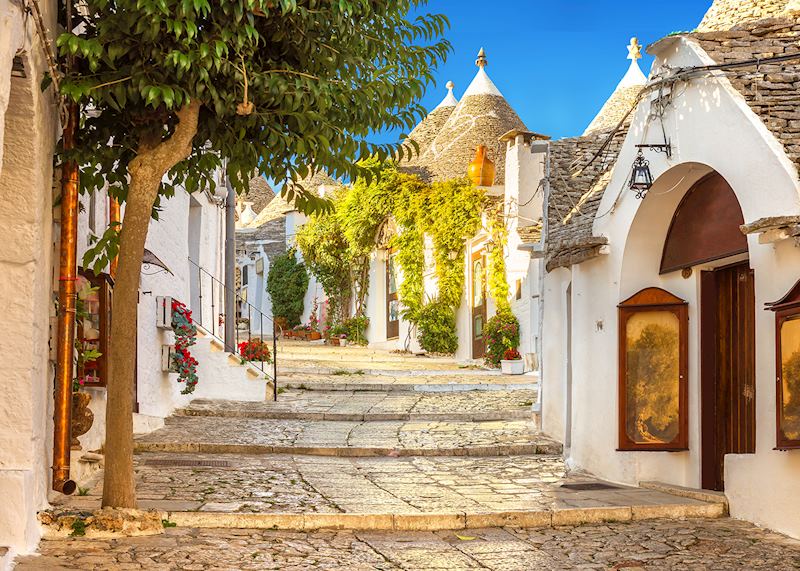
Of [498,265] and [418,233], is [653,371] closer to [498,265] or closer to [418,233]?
[498,265]

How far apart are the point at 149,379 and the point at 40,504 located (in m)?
6.36

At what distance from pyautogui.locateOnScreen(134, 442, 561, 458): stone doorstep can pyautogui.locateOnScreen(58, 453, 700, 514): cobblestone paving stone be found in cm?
29

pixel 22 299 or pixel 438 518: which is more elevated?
pixel 22 299

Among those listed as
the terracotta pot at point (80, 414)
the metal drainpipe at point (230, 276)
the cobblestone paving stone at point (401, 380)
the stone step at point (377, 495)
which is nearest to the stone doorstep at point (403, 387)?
the cobblestone paving stone at point (401, 380)

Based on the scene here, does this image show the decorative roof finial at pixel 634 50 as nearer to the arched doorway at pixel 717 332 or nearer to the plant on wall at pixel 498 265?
the plant on wall at pixel 498 265

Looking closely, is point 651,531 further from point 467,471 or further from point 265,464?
point 265,464

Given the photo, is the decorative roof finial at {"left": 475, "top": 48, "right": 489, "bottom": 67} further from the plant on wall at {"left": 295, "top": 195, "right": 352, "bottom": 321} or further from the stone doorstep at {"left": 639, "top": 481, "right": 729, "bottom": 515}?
the stone doorstep at {"left": 639, "top": 481, "right": 729, "bottom": 515}

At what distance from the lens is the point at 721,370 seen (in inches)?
401

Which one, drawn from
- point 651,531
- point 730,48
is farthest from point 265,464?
point 730,48

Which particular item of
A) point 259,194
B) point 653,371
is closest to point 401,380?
point 653,371

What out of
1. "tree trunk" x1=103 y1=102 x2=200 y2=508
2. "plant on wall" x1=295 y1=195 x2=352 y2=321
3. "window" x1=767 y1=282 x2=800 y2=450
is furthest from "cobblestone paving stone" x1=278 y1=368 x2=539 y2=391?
"plant on wall" x1=295 y1=195 x2=352 y2=321

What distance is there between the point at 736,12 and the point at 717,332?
16.3ft

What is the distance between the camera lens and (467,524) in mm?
8414

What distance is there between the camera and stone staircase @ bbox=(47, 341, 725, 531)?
8492 millimetres
